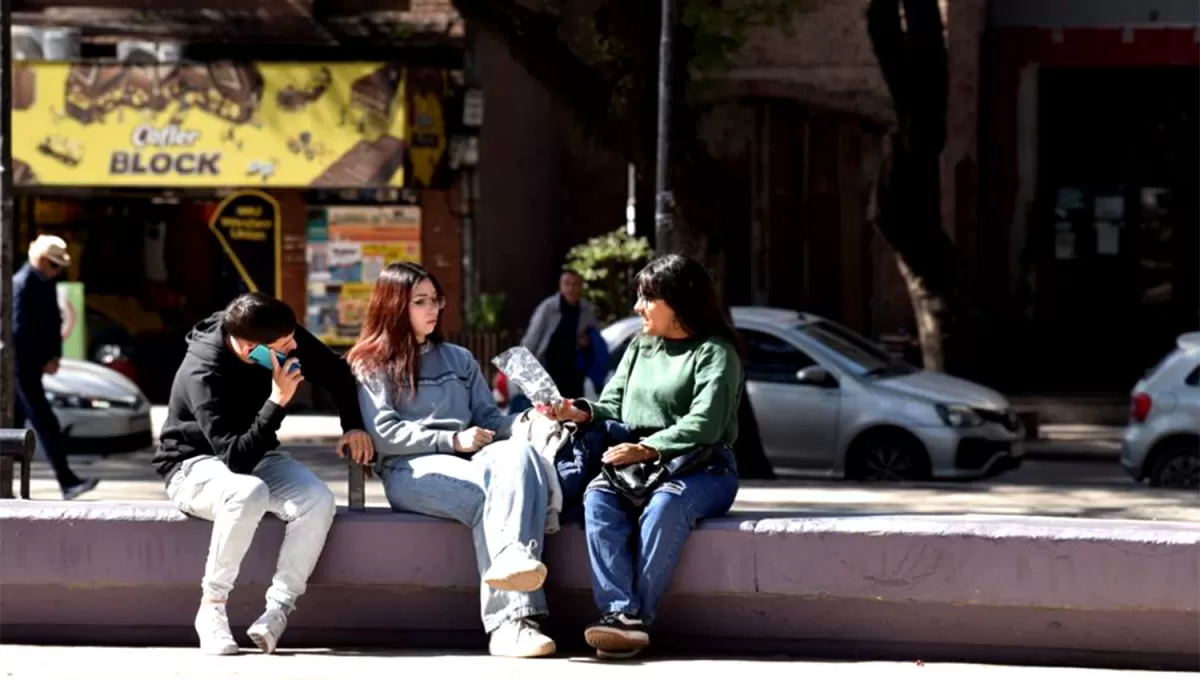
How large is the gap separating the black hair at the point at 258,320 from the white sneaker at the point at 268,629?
0.96m

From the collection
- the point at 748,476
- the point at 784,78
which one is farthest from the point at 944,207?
the point at 748,476

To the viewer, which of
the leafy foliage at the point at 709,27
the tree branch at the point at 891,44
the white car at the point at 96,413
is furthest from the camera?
the tree branch at the point at 891,44

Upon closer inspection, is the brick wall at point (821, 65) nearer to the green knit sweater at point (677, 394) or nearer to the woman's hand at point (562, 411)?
the green knit sweater at point (677, 394)

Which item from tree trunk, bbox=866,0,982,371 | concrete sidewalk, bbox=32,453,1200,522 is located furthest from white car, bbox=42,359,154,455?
tree trunk, bbox=866,0,982,371

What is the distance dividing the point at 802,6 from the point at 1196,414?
250 inches

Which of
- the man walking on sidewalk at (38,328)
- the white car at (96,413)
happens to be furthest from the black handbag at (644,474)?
the white car at (96,413)

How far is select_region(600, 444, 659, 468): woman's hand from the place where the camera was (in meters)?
8.00

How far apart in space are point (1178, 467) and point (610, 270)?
829cm

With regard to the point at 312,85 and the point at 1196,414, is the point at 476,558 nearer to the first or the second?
the point at 1196,414

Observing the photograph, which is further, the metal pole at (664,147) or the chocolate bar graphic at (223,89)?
the chocolate bar graphic at (223,89)

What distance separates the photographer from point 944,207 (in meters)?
24.5

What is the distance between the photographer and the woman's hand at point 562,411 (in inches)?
319

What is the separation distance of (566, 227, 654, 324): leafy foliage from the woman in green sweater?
1416 centimetres

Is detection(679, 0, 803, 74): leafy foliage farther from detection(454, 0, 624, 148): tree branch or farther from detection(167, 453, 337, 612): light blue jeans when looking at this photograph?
detection(167, 453, 337, 612): light blue jeans
